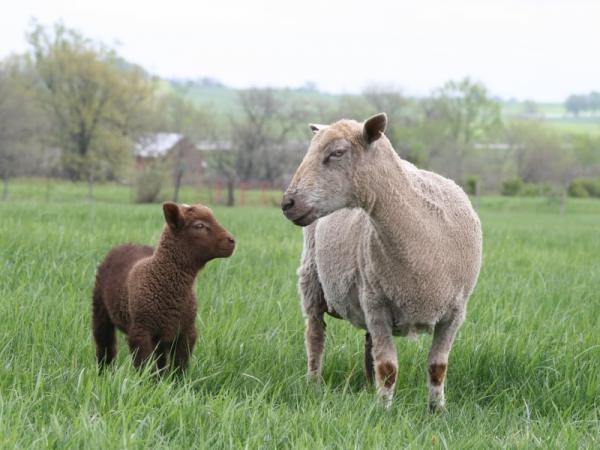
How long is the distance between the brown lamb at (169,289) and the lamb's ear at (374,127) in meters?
0.95

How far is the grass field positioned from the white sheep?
1.39 feet

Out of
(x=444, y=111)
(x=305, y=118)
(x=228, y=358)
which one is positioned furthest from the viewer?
(x=444, y=111)

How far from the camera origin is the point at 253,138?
4984 cm

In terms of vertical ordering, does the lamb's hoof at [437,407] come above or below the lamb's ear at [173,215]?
below

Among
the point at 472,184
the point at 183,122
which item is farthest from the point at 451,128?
the point at 183,122

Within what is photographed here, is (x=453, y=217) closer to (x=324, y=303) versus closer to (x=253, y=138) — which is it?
(x=324, y=303)

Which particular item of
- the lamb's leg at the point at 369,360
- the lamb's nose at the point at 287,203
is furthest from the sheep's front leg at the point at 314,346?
the lamb's nose at the point at 287,203

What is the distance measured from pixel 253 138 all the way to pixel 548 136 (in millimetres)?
37833

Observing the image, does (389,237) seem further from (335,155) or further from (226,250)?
(226,250)

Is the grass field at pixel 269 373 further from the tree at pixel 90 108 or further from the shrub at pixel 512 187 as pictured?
the shrub at pixel 512 187

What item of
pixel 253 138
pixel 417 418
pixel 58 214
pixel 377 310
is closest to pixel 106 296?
pixel 377 310

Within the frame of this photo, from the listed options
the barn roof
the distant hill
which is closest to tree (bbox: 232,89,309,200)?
the barn roof

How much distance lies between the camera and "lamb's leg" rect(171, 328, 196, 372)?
14.6ft

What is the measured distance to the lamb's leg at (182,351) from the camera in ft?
14.6
